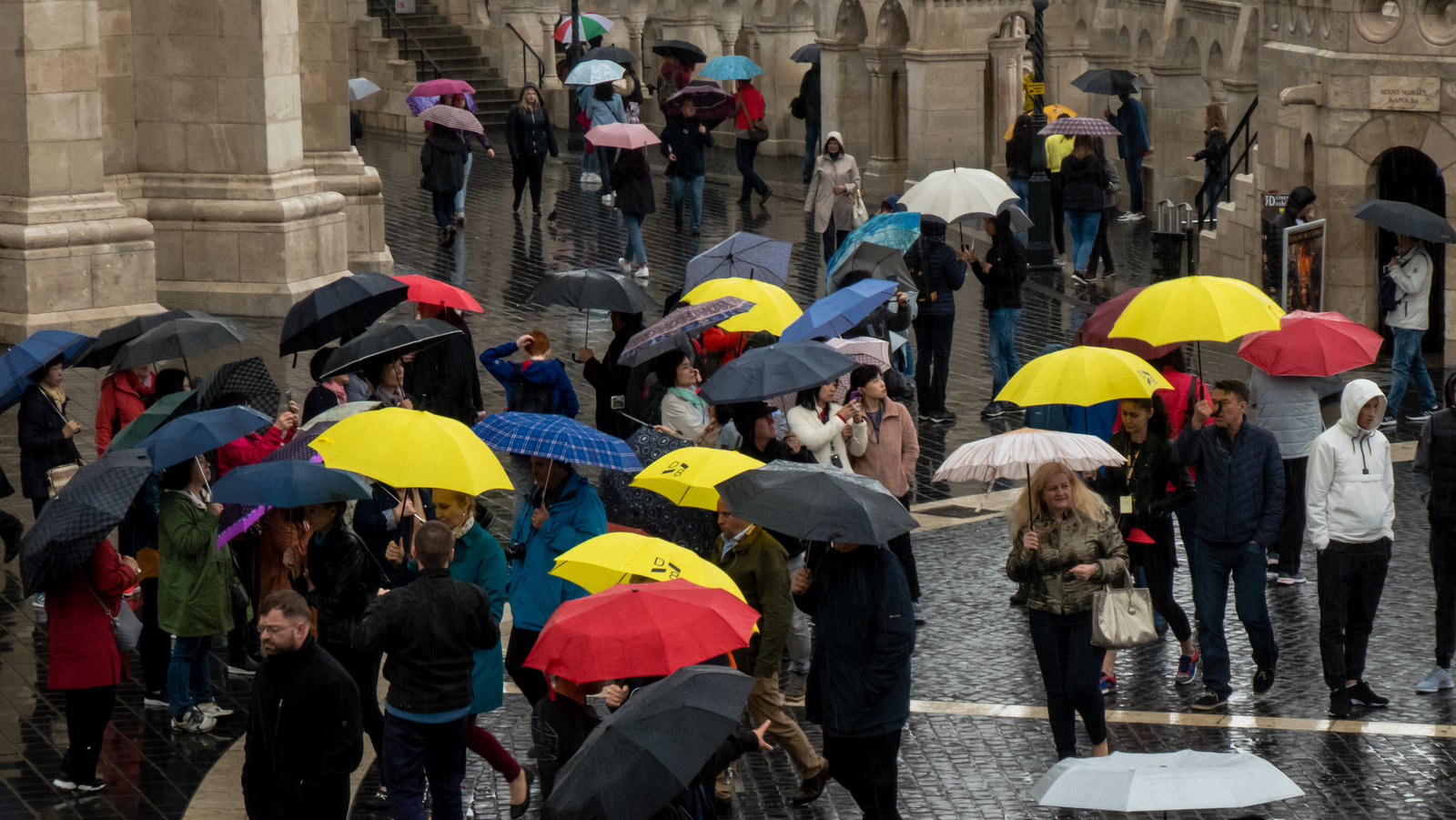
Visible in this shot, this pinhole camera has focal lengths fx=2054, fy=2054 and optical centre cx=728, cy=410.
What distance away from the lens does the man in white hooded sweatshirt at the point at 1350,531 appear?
10.0 m

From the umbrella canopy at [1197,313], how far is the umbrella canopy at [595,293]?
125 inches

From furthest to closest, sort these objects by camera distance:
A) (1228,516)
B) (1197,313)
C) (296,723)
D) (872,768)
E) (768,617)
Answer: (1197,313) → (1228,516) → (768,617) → (872,768) → (296,723)

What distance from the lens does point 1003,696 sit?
10305mm

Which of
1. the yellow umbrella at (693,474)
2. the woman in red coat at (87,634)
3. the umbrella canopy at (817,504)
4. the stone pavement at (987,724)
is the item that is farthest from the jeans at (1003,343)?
the woman in red coat at (87,634)

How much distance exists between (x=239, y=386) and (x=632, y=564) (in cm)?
369

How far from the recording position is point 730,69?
96.5 feet

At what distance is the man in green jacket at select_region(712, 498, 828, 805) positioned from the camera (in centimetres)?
875

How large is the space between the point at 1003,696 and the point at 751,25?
82.2 feet

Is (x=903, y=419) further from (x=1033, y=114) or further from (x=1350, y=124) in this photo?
(x=1033, y=114)

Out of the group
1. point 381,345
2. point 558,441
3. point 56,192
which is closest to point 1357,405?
point 558,441

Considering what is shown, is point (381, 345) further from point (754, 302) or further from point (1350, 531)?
point (1350, 531)

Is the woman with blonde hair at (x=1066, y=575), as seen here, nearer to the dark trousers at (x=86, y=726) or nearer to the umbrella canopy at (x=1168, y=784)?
the umbrella canopy at (x=1168, y=784)

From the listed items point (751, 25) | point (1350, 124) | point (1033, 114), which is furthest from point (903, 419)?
point (751, 25)

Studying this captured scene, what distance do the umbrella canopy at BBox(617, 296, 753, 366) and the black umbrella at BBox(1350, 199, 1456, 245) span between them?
6.14m
